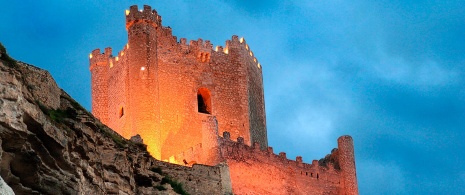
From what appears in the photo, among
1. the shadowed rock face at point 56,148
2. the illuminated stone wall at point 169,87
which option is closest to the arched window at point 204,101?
the illuminated stone wall at point 169,87

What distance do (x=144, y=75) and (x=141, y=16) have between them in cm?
350

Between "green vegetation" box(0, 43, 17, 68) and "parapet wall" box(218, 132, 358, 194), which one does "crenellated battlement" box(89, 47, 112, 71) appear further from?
"green vegetation" box(0, 43, 17, 68)

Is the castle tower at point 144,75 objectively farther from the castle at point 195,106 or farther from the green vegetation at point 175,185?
the green vegetation at point 175,185

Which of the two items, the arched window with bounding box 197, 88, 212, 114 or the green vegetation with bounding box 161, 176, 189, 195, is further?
the arched window with bounding box 197, 88, 212, 114

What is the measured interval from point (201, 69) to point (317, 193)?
993 cm

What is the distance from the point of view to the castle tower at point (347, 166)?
51.5m

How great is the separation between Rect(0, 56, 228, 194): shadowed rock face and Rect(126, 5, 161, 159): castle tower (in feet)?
70.0

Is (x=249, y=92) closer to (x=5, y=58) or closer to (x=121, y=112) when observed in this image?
(x=121, y=112)

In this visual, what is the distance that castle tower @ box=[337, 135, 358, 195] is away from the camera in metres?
51.5

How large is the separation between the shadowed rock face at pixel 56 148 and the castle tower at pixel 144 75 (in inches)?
840

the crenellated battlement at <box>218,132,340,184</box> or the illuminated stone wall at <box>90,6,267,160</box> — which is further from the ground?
the illuminated stone wall at <box>90,6,267,160</box>

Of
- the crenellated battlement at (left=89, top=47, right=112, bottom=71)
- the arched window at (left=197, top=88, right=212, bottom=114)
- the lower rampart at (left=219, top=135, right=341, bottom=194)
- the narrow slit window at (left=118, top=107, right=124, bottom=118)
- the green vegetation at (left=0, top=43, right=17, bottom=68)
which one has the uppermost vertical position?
→ the crenellated battlement at (left=89, top=47, right=112, bottom=71)

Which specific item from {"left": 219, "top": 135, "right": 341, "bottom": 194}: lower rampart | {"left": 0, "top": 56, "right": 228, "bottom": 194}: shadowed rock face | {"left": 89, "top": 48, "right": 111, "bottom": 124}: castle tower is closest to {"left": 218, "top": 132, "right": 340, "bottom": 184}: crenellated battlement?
{"left": 219, "top": 135, "right": 341, "bottom": 194}: lower rampart

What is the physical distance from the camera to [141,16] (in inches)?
2093
